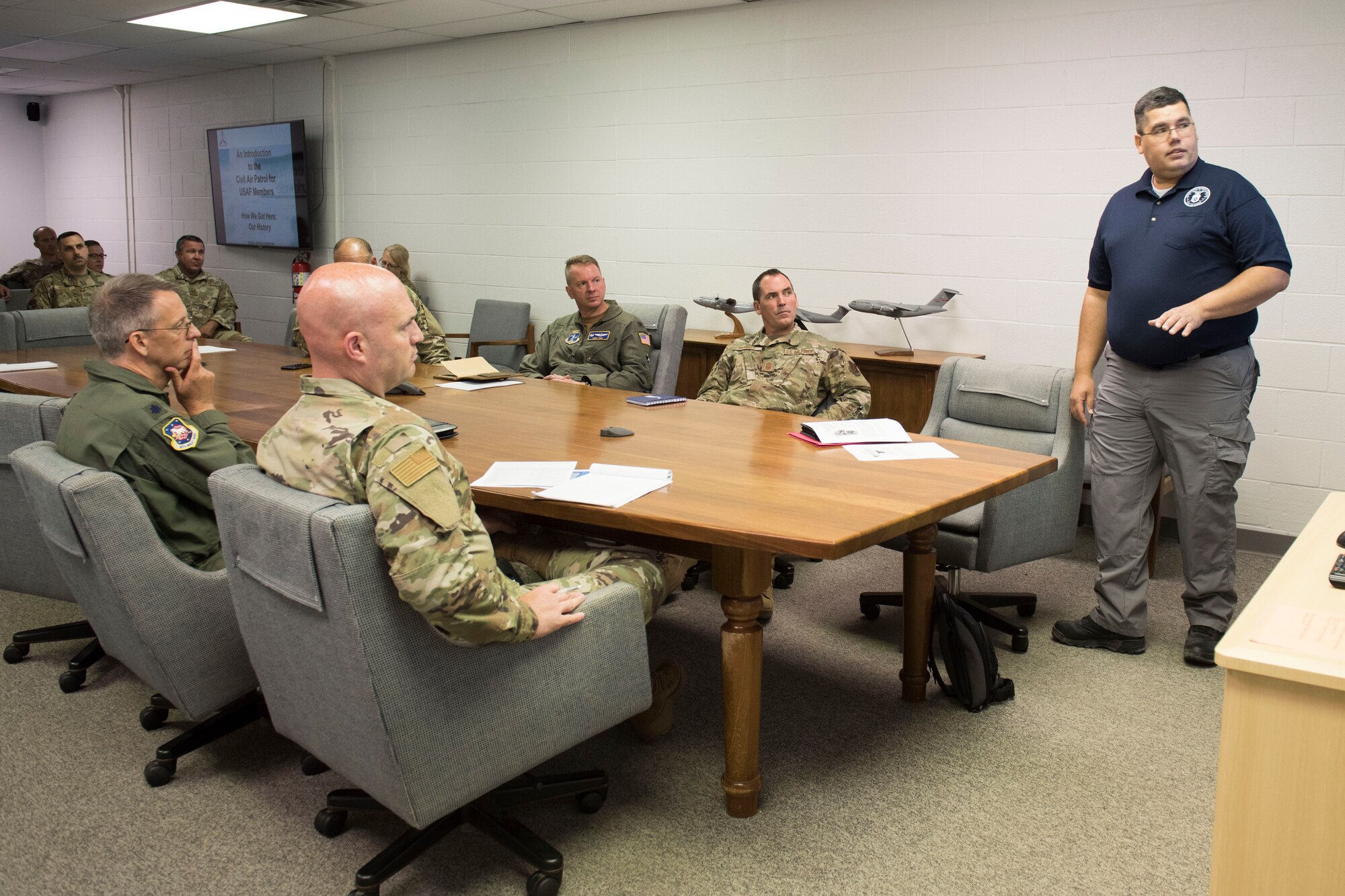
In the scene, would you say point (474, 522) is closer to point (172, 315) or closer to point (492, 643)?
point (492, 643)

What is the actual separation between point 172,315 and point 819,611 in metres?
2.22

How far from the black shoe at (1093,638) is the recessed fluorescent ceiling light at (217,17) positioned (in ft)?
18.0

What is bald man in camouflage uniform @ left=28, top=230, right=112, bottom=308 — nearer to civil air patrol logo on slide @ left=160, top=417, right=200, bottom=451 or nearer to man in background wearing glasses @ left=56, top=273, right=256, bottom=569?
man in background wearing glasses @ left=56, top=273, right=256, bottom=569

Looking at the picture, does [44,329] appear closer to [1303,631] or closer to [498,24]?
[498,24]

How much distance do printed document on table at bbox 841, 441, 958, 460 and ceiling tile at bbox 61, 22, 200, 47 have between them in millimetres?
6199

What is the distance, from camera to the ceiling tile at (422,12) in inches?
228

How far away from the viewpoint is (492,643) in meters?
1.79

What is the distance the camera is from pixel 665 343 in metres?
4.57

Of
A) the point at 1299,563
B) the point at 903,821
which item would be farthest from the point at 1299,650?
the point at 903,821

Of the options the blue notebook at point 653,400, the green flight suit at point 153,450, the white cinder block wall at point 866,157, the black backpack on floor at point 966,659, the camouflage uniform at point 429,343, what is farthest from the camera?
the camouflage uniform at point 429,343

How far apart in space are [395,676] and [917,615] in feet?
5.28

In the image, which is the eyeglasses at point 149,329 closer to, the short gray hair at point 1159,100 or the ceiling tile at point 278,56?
the short gray hair at point 1159,100

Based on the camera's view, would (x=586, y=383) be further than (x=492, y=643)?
Yes

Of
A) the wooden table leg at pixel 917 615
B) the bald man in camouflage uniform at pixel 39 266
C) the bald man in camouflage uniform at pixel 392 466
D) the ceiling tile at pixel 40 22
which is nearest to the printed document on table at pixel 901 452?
the wooden table leg at pixel 917 615
